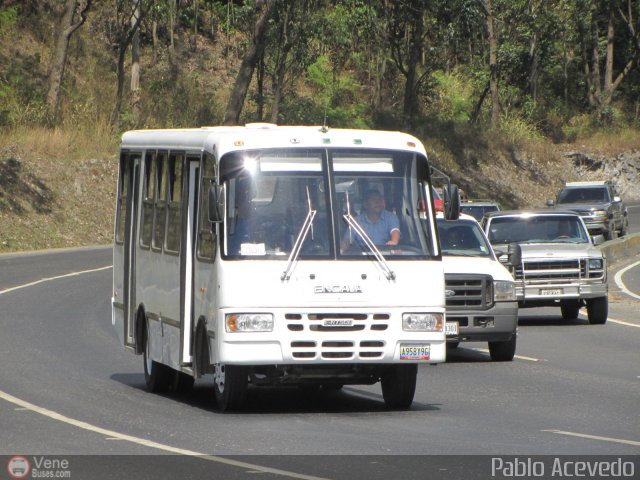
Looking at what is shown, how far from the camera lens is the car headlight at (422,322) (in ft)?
40.6

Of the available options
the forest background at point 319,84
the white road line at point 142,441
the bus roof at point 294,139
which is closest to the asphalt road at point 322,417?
the white road line at point 142,441

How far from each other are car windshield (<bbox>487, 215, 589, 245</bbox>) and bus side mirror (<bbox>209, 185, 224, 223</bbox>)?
12174 millimetres

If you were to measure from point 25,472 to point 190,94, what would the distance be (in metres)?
49.6

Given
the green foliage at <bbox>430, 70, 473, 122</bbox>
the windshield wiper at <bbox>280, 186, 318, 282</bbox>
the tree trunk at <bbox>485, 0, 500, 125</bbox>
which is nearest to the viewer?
the windshield wiper at <bbox>280, 186, 318, 282</bbox>

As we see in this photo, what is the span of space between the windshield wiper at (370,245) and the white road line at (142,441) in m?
2.81

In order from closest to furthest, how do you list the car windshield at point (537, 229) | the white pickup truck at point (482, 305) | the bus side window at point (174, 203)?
the bus side window at point (174, 203) → the white pickup truck at point (482, 305) → the car windshield at point (537, 229)

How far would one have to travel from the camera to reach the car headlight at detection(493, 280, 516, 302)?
58.3 feet

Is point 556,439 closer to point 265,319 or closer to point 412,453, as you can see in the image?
point 412,453

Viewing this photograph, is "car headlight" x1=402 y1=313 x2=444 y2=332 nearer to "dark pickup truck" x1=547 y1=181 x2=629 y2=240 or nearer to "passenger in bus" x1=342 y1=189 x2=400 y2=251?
"passenger in bus" x1=342 y1=189 x2=400 y2=251

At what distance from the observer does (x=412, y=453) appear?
10055mm

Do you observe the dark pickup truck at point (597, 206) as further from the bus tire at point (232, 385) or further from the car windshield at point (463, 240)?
the bus tire at point (232, 385)

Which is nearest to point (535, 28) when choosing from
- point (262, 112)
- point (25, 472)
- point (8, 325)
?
point (262, 112)

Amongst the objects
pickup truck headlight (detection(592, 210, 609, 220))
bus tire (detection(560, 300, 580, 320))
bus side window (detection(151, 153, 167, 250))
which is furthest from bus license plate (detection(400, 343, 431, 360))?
pickup truck headlight (detection(592, 210, 609, 220))

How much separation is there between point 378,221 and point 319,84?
56543 mm
